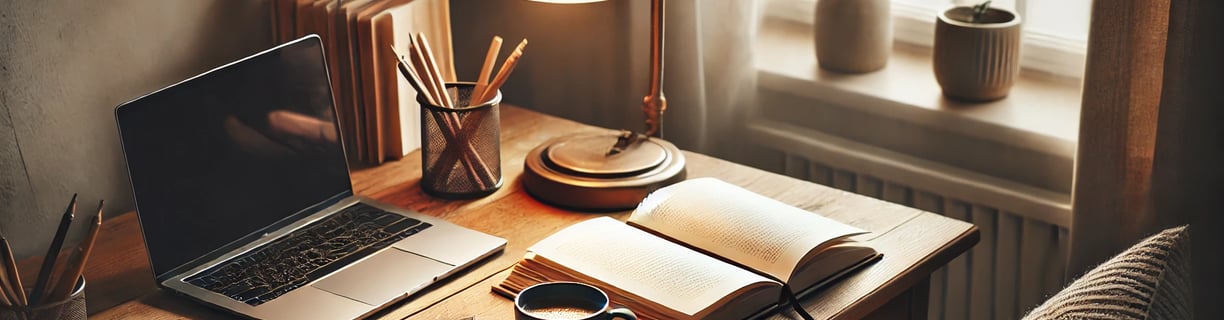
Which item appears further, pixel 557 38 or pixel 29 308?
pixel 557 38

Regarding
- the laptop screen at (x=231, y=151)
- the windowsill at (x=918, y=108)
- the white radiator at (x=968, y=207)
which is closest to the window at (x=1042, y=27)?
the windowsill at (x=918, y=108)

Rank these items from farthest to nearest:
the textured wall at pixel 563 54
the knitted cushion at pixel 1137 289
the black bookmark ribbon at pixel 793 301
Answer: the textured wall at pixel 563 54, the black bookmark ribbon at pixel 793 301, the knitted cushion at pixel 1137 289

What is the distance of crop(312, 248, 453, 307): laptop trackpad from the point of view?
1219 millimetres

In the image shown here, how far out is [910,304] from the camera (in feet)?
4.51

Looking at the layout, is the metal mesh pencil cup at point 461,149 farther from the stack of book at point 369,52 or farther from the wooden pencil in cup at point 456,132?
the stack of book at point 369,52

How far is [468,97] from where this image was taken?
153 centimetres

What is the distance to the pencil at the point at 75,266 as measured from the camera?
108 cm

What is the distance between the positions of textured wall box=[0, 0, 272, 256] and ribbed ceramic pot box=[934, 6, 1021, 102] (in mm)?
950

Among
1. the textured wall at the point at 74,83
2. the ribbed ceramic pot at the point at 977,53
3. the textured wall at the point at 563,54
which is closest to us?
the textured wall at the point at 74,83

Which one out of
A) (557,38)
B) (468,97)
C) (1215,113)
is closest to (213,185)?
(468,97)

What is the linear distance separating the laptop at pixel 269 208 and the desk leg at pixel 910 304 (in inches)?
17.1

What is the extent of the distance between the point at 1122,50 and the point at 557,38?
882mm

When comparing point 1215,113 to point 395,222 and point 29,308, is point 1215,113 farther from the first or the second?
point 29,308

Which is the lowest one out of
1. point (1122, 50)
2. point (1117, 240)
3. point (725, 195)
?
point (1117, 240)
